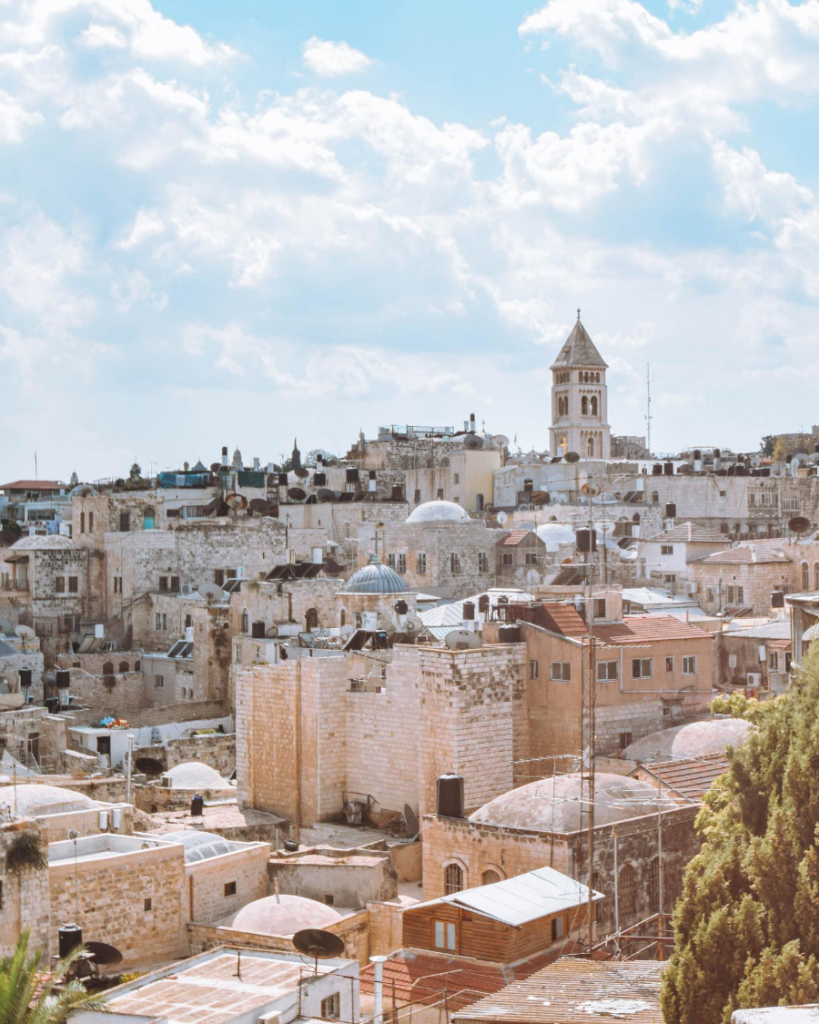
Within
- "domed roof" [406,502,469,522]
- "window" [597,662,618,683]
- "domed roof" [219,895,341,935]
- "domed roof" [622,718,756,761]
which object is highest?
"domed roof" [406,502,469,522]

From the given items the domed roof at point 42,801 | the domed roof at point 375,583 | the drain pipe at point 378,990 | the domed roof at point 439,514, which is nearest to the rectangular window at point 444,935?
the drain pipe at point 378,990

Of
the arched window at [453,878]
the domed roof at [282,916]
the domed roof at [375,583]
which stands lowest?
the domed roof at [282,916]

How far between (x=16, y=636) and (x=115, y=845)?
95.6 ft

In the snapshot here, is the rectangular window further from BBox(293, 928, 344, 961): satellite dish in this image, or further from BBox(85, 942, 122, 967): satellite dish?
BBox(85, 942, 122, 967): satellite dish

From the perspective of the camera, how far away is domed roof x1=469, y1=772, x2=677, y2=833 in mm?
19891

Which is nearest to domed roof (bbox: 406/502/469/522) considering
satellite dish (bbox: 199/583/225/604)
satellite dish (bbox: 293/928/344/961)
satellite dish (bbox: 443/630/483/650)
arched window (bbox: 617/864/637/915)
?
satellite dish (bbox: 199/583/225/604)

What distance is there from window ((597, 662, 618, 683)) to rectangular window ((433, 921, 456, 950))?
7810mm

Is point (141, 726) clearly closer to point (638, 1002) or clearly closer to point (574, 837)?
point (574, 837)

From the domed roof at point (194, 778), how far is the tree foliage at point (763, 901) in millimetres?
17915

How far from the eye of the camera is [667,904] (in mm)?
20234

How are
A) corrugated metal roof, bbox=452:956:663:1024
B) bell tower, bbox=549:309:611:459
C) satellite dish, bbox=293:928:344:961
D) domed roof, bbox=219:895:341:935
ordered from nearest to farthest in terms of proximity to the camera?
corrugated metal roof, bbox=452:956:663:1024 < satellite dish, bbox=293:928:344:961 < domed roof, bbox=219:895:341:935 < bell tower, bbox=549:309:611:459

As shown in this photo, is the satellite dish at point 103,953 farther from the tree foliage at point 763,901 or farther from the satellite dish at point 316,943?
the tree foliage at point 763,901

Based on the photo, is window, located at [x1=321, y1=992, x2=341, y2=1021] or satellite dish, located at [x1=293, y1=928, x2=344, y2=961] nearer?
window, located at [x1=321, y1=992, x2=341, y2=1021]

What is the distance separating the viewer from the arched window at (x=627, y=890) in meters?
19.6
